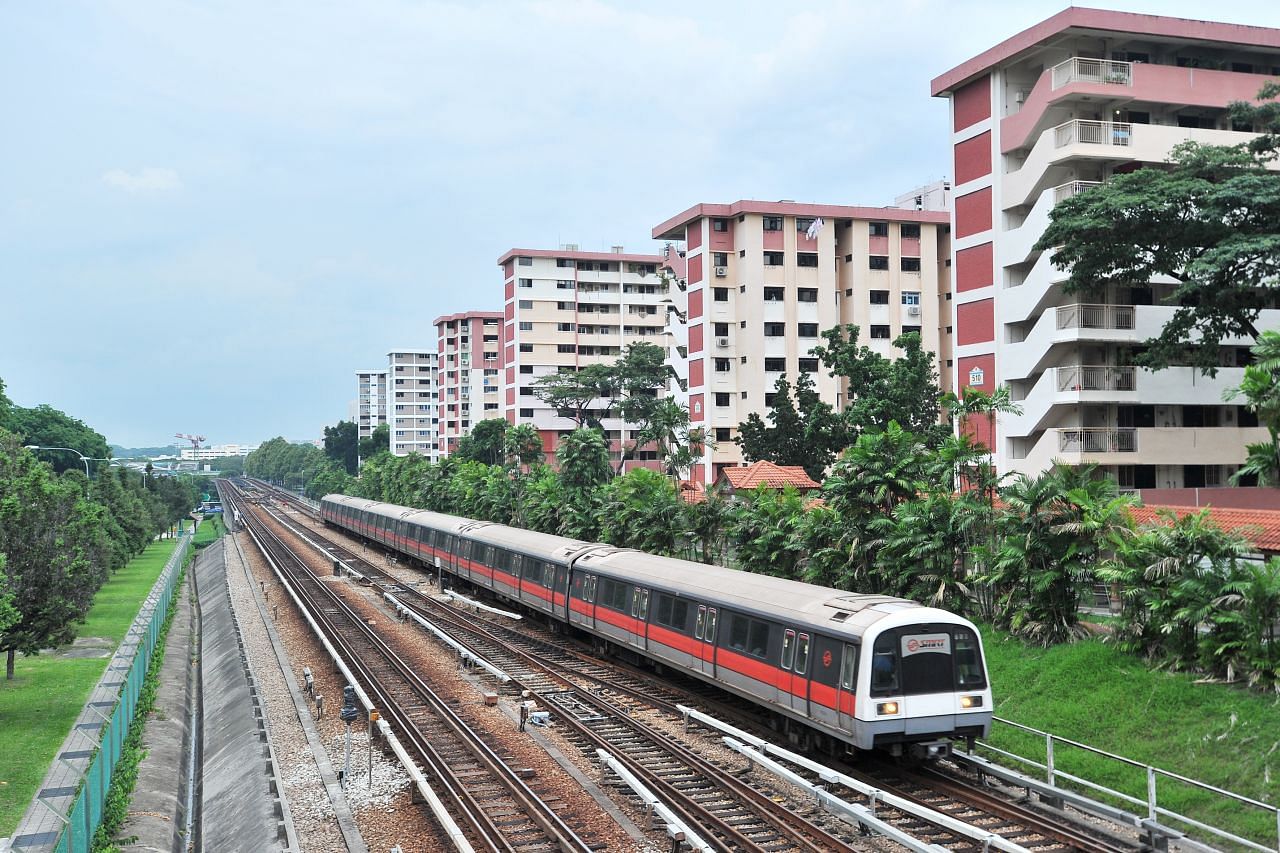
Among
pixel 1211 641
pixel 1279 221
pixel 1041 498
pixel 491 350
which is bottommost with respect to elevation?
pixel 1211 641

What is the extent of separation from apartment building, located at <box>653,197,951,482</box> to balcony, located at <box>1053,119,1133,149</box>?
31636 mm

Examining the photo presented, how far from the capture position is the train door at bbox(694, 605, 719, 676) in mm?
20344

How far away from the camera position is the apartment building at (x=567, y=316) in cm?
10169

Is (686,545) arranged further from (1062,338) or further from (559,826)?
(559,826)

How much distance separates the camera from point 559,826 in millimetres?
14219

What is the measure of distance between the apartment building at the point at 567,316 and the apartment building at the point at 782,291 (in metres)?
31.1

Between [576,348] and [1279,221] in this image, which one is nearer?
[1279,221]

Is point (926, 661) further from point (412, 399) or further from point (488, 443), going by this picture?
point (412, 399)

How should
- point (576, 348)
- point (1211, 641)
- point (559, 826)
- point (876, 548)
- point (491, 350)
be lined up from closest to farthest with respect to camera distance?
point (559, 826) → point (1211, 641) → point (876, 548) → point (576, 348) → point (491, 350)

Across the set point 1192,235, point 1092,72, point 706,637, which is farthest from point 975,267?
point 706,637

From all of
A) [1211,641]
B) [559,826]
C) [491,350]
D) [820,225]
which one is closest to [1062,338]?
[1211,641]

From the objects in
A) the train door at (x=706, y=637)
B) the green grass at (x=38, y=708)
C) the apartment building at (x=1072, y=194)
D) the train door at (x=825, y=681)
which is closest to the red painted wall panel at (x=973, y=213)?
the apartment building at (x=1072, y=194)

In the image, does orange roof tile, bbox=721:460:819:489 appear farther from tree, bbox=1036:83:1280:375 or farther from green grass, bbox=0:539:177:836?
green grass, bbox=0:539:177:836

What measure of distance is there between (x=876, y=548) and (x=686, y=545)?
1048 cm
